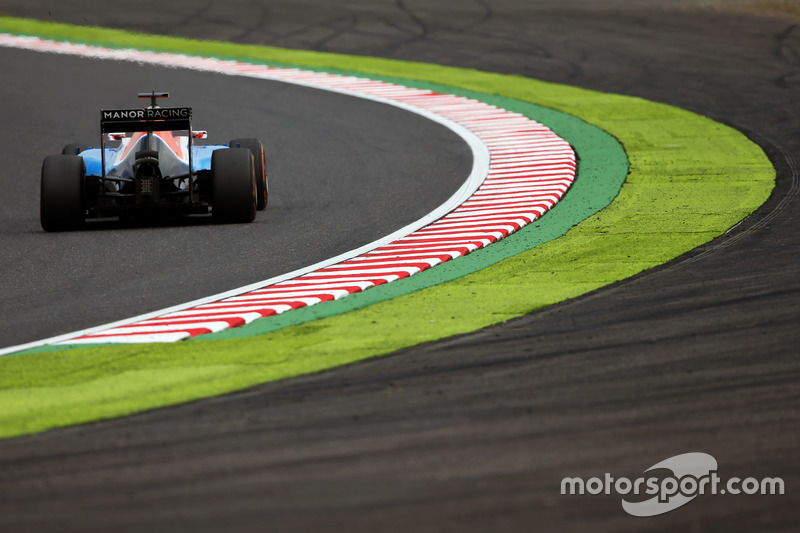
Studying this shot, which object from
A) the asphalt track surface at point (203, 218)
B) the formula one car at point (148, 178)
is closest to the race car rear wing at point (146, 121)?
the formula one car at point (148, 178)

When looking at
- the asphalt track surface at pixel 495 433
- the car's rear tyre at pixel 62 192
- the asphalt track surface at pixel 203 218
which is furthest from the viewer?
the car's rear tyre at pixel 62 192

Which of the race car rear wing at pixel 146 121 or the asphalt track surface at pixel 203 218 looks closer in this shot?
the asphalt track surface at pixel 203 218

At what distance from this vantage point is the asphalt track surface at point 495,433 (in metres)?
5.23

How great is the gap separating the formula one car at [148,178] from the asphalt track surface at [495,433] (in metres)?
4.73

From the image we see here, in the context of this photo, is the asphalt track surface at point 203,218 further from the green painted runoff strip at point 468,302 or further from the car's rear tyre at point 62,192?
the green painted runoff strip at point 468,302

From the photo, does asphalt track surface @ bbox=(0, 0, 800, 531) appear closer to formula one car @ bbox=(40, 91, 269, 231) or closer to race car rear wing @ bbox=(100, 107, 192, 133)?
formula one car @ bbox=(40, 91, 269, 231)

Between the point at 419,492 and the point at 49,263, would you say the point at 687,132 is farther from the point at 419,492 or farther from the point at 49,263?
the point at 419,492

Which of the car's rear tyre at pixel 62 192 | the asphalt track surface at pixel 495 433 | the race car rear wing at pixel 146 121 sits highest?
the race car rear wing at pixel 146 121

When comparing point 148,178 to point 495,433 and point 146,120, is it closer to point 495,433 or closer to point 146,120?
point 146,120

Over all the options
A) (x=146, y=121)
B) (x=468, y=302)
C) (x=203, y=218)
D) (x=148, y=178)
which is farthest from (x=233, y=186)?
(x=468, y=302)

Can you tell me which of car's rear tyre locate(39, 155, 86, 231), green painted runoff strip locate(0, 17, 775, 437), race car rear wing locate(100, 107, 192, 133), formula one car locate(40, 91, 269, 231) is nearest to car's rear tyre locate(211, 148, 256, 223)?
formula one car locate(40, 91, 269, 231)

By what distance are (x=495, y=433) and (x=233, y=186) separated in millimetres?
6926

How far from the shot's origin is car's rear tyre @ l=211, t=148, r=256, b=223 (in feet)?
40.5

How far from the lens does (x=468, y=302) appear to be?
921 cm
